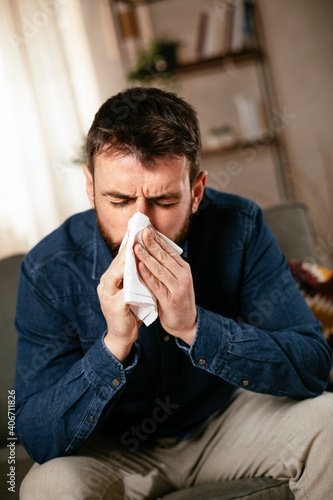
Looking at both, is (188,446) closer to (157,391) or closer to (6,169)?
(157,391)

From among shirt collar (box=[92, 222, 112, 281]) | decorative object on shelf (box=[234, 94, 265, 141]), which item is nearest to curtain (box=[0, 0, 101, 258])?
decorative object on shelf (box=[234, 94, 265, 141])

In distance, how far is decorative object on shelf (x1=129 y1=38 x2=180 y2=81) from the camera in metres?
2.69

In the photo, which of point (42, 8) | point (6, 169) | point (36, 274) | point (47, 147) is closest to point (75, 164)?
point (47, 147)

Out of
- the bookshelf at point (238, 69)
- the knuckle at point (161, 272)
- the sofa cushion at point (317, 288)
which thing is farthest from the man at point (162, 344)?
the bookshelf at point (238, 69)

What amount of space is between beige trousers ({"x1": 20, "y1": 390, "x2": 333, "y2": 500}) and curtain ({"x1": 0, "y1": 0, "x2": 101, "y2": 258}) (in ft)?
5.11

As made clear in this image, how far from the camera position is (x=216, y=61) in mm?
2953

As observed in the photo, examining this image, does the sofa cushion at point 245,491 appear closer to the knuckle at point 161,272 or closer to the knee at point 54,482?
the knee at point 54,482

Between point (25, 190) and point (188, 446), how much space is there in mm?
1708

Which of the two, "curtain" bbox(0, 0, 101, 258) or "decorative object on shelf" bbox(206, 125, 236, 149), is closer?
"curtain" bbox(0, 0, 101, 258)

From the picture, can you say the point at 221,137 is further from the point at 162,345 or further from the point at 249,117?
the point at 162,345

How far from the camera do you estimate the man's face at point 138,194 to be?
0.98 m

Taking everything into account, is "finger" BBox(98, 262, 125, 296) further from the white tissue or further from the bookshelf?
the bookshelf

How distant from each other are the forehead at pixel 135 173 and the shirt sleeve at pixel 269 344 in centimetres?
29

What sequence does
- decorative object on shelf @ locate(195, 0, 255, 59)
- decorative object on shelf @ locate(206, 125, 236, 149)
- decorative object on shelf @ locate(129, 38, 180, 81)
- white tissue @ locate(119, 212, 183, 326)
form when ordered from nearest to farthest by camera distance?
white tissue @ locate(119, 212, 183, 326), decorative object on shelf @ locate(129, 38, 180, 81), decorative object on shelf @ locate(195, 0, 255, 59), decorative object on shelf @ locate(206, 125, 236, 149)
